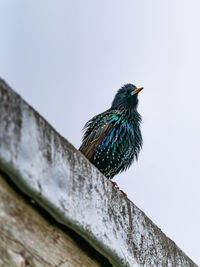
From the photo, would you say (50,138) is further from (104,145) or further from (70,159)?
(104,145)

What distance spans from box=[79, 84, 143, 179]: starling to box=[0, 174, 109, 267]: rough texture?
118 inches

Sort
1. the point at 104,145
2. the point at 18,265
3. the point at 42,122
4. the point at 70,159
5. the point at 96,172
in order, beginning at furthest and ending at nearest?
the point at 104,145 < the point at 96,172 < the point at 70,159 < the point at 42,122 < the point at 18,265

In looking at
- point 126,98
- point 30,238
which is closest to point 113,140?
point 126,98

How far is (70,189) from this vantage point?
77.6 inches

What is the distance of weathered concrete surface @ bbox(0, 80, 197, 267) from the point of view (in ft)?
5.65

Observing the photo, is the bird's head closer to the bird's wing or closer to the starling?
the starling

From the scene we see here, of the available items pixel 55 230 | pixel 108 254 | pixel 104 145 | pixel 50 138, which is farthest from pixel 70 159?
pixel 104 145

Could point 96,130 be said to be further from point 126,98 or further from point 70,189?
point 70,189

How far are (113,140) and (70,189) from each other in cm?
311

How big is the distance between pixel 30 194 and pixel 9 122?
10.0 inches

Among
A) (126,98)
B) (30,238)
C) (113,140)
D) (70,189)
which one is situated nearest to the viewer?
(30,238)

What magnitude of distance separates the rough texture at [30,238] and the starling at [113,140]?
299 centimetres

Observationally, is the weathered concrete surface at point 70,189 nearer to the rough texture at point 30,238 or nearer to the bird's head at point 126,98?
the rough texture at point 30,238

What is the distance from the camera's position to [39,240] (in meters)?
1.81
